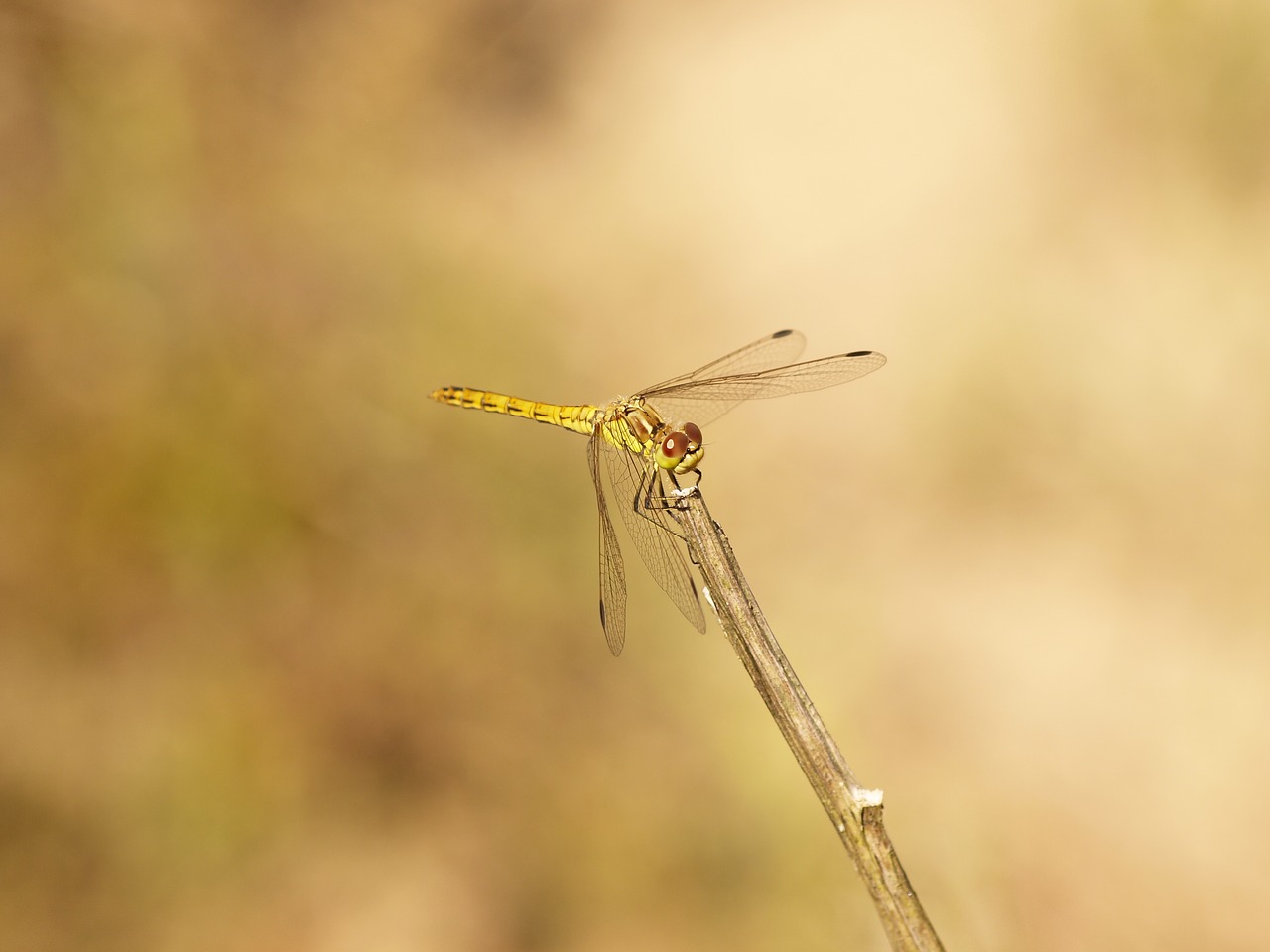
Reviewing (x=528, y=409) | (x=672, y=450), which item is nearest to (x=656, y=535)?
(x=672, y=450)

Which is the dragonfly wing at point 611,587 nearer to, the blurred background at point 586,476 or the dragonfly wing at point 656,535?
the dragonfly wing at point 656,535

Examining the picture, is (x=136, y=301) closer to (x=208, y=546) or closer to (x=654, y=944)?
(x=208, y=546)

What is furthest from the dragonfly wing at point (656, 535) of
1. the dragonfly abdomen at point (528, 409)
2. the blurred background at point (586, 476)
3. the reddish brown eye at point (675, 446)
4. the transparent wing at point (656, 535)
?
the blurred background at point (586, 476)

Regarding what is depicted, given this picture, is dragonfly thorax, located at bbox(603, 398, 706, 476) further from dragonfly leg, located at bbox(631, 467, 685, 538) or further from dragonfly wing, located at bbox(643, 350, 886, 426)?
dragonfly wing, located at bbox(643, 350, 886, 426)

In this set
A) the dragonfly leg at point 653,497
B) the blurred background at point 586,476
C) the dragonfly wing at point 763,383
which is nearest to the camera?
the dragonfly leg at point 653,497

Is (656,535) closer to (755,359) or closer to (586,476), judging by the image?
(755,359)

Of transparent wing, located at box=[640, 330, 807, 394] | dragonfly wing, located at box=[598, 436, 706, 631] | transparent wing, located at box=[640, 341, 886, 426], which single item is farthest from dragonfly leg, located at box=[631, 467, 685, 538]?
transparent wing, located at box=[640, 330, 807, 394]
